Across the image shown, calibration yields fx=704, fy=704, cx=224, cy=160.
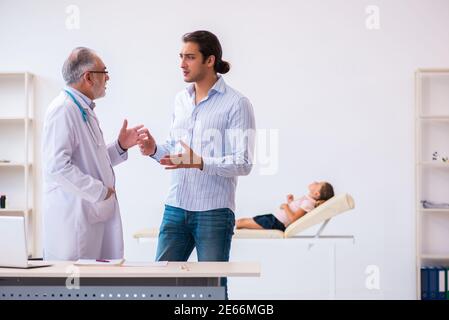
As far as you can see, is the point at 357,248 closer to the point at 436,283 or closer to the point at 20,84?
the point at 436,283

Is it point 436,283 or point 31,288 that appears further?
point 436,283

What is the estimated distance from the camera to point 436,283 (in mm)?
4641

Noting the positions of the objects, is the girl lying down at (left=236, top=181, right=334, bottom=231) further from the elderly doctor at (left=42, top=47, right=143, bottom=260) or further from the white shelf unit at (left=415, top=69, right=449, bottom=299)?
the elderly doctor at (left=42, top=47, right=143, bottom=260)

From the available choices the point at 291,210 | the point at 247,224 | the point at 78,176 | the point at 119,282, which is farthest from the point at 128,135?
the point at 291,210

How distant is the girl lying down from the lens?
4.65m

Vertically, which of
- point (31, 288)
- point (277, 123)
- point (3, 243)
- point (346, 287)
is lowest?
point (346, 287)

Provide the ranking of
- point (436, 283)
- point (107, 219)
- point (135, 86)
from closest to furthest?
1. point (107, 219)
2. point (436, 283)
3. point (135, 86)

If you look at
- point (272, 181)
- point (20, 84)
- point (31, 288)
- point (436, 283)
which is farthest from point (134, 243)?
point (31, 288)

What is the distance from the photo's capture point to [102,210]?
276cm

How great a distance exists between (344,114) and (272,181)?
68 centimetres

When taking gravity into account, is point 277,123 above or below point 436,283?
above

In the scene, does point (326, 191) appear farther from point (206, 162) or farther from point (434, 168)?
point (206, 162)

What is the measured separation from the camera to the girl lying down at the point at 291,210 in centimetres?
465

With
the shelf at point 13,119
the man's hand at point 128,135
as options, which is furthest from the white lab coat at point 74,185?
the shelf at point 13,119
